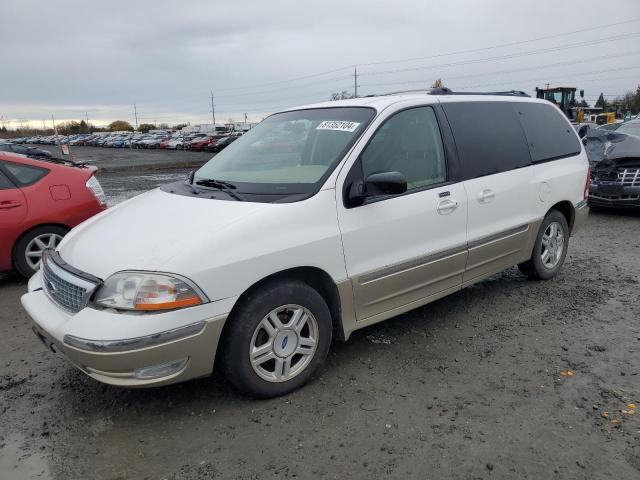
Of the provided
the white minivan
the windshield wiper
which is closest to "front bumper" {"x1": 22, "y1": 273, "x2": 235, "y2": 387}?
the white minivan

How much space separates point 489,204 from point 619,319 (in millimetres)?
1465

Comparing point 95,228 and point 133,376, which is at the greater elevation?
point 95,228

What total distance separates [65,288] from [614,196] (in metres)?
8.52

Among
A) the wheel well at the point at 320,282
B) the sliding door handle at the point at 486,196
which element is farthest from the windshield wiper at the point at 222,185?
the sliding door handle at the point at 486,196

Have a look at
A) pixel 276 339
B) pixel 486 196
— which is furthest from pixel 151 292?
pixel 486 196

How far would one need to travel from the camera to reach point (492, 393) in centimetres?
329

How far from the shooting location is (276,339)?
3.20 m

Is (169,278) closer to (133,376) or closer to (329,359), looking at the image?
(133,376)

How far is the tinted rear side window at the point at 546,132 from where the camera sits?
498 cm

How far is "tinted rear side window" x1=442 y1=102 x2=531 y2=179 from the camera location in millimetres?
4250

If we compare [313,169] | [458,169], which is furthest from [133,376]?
[458,169]

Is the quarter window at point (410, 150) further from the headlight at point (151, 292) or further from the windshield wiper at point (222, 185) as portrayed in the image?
the headlight at point (151, 292)

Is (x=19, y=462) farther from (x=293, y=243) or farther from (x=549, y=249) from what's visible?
(x=549, y=249)


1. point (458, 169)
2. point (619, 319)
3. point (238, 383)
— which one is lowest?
point (619, 319)
